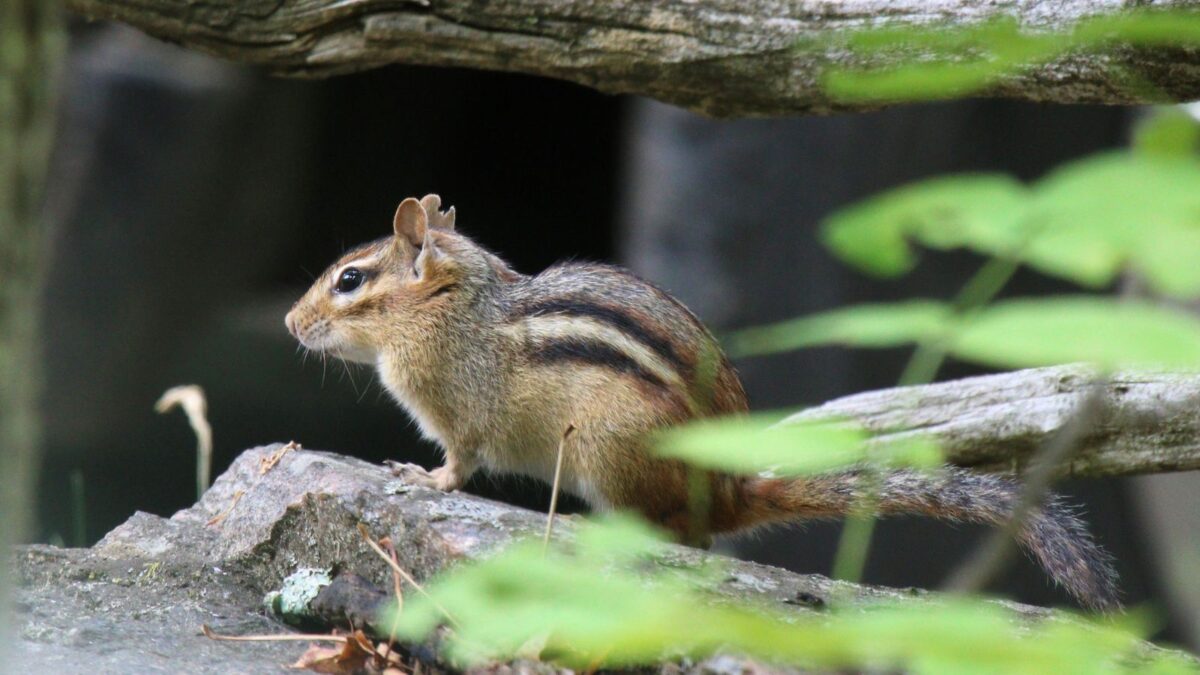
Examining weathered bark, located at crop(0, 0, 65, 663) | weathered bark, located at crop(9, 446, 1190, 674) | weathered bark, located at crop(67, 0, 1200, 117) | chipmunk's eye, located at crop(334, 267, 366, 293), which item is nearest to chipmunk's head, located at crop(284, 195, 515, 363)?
chipmunk's eye, located at crop(334, 267, 366, 293)

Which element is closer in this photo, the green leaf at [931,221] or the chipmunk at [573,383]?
the green leaf at [931,221]

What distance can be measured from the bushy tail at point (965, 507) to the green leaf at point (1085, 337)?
2310 mm

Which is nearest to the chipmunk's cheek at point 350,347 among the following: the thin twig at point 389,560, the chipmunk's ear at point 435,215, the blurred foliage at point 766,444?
the chipmunk's ear at point 435,215

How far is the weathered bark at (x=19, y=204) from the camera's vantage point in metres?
1.55

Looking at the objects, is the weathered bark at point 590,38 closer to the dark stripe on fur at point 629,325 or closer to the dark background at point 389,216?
the dark stripe on fur at point 629,325

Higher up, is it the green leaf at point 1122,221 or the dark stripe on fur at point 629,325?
the green leaf at point 1122,221

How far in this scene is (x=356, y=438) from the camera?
11375 millimetres

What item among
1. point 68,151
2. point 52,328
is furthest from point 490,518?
point 52,328

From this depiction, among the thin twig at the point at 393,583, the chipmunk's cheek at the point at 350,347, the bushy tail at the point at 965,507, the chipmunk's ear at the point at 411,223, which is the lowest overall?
the thin twig at the point at 393,583

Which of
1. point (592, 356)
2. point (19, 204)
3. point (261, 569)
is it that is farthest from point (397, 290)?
point (19, 204)

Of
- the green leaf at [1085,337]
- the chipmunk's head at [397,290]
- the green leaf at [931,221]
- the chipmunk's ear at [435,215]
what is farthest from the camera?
the chipmunk's ear at [435,215]

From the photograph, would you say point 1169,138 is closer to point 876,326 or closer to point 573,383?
point 876,326

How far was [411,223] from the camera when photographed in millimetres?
4059

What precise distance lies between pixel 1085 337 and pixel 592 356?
2.69 m
